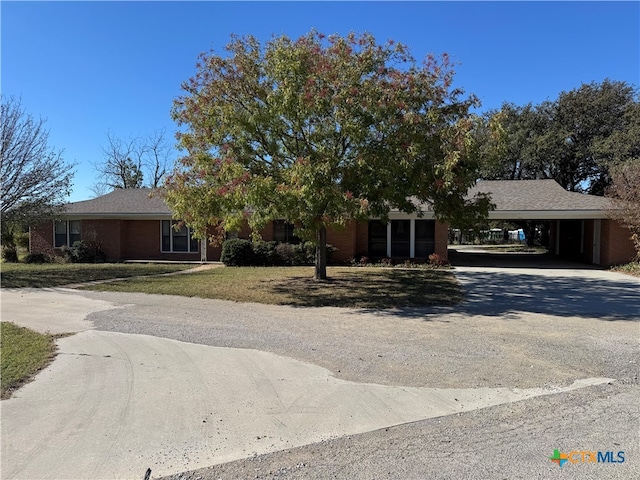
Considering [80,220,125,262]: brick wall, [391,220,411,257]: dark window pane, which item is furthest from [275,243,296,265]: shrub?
[80,220,125,262]: brick wall

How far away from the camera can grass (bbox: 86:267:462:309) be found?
11453 millimetres

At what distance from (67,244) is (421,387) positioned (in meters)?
25.1

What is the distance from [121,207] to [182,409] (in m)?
22.6

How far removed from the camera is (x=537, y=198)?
22406 millimetres

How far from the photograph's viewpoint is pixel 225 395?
491 cm

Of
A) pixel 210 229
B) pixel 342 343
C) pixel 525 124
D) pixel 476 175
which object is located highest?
pixel 525 124

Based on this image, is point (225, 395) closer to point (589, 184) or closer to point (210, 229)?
point (210, 229)

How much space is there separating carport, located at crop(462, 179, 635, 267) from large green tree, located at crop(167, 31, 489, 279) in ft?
29.7

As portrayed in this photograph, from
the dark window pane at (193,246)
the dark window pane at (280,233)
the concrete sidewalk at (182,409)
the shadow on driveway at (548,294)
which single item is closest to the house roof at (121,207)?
the dark window pane at (193,246)

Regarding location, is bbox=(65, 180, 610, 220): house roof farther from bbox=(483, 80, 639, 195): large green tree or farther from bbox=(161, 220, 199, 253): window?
bbox=(483, 80, 639, 195): large green tree

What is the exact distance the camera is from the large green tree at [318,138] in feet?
34.1

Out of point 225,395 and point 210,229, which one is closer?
point 225,395

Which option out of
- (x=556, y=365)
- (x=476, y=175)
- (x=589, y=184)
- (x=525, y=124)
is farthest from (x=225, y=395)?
(x=589, y=184)
